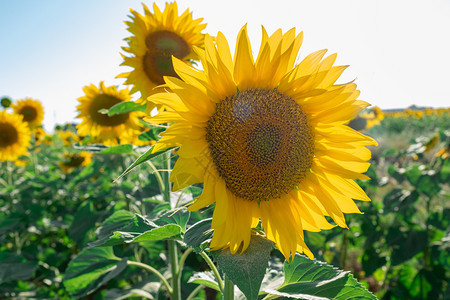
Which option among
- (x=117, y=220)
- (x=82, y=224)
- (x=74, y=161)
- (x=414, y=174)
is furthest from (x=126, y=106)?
(x=74, y=161)

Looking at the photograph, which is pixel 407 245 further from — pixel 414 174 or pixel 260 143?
pixel 260 143

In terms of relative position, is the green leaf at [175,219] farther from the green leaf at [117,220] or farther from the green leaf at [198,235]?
the green leaf at [117,220]

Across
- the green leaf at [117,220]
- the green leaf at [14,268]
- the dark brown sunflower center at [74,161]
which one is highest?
the green leaf at [117,220]

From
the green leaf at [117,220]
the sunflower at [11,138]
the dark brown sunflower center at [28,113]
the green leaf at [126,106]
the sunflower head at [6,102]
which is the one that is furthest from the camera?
the sunflower head at [6,102]

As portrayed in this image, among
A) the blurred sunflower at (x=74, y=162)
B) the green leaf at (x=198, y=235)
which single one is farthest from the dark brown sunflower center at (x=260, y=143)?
the blurred sunflower at (x=74, y=162)

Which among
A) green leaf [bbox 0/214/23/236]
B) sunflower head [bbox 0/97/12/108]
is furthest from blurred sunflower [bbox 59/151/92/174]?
green leaf [bbox 0/214/23/236]

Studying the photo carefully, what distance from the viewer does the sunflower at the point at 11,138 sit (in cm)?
480

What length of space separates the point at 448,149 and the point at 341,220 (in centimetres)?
319

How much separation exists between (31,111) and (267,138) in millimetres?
6628

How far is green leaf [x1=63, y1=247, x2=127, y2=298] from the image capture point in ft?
5.86

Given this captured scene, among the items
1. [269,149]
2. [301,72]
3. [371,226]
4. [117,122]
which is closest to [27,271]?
[117,122]

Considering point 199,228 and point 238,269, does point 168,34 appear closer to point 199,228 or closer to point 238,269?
point 199,228

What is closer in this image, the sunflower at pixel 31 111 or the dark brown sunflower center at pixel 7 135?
the dark brown sunflower center at pixel 7 135

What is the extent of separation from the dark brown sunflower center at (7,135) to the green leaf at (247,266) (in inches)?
198
